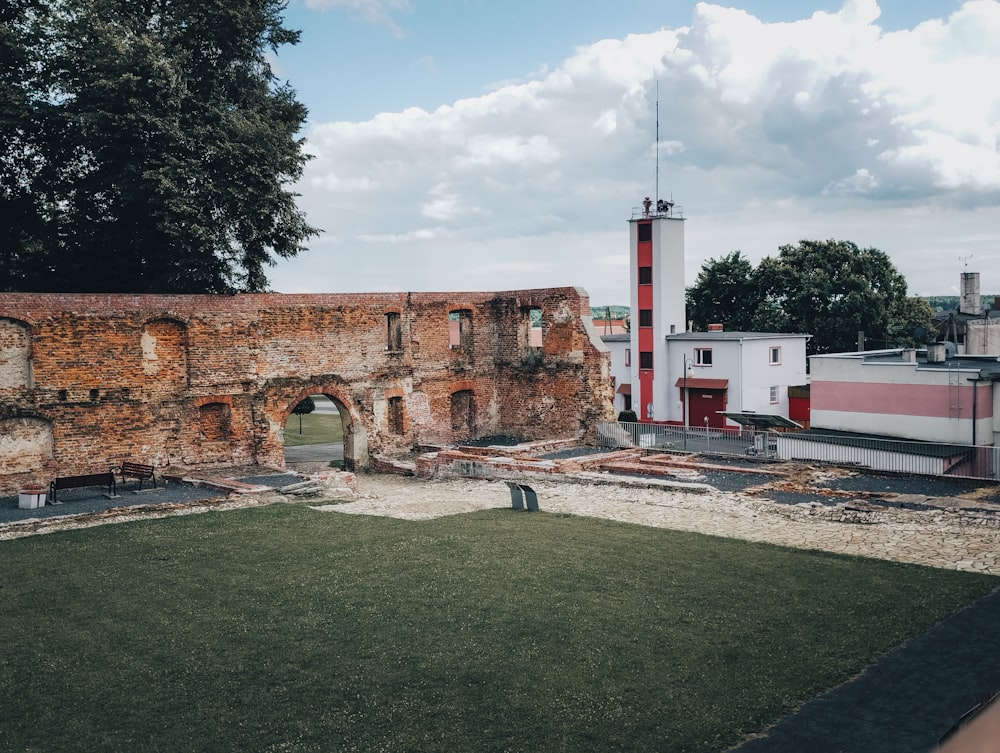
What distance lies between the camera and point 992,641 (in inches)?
444

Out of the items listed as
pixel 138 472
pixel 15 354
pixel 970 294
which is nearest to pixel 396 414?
pixel 138 472

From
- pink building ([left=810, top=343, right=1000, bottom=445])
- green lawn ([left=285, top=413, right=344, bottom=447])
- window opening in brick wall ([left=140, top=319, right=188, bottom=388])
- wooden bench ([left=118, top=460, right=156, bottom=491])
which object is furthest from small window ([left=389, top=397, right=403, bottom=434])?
pink building ([left=810, top=343, right=1000, bottom=445])

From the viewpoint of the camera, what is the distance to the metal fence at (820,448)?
77.8ft

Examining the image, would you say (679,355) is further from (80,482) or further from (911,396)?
(80,482)

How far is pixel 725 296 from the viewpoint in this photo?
51344 mm

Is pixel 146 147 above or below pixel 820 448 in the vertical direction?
above

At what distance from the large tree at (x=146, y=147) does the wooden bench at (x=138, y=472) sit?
25.9 ft

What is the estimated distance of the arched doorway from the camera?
99.0ft

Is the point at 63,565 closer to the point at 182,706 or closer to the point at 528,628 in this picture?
the point at 182,706

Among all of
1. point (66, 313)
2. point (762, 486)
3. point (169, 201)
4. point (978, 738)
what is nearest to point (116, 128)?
point (169, 201)

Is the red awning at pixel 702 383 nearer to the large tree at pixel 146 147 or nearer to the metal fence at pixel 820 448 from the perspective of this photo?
the metal fence at pixel 820 448

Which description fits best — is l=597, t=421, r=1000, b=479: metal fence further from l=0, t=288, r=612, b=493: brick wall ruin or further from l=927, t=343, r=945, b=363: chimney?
l=927, t=343, r=945, b=363: chimney

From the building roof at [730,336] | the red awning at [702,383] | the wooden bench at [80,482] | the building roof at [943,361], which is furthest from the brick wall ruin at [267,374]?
the building roof at [730,336]

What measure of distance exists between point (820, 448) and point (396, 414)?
45.7ft
